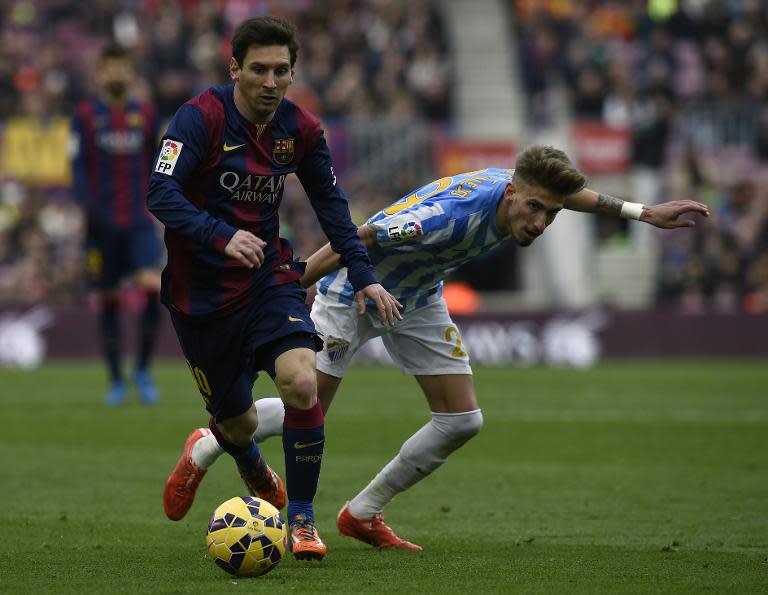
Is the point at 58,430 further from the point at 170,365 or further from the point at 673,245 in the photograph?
the point at 673,245

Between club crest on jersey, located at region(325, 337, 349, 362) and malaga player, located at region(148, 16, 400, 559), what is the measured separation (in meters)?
0.49

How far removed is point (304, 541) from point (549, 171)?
1918 mm

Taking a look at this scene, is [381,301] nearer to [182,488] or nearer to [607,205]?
[607,205]

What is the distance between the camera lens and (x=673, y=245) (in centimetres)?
2256

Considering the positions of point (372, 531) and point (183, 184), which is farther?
point (372, 531)

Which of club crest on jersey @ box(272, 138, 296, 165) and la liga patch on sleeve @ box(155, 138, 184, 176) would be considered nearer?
la liga patch on sleeve @ box(155, 138, 184, 176)

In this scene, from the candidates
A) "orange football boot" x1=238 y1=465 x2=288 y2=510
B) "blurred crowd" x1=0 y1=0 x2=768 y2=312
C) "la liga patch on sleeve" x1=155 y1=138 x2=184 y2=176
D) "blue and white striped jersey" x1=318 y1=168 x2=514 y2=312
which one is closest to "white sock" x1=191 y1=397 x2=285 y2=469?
"orange football boot" x1=238 y1=465 x2=288 y2=510

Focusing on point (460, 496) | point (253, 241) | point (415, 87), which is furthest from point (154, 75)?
point (253, 241)

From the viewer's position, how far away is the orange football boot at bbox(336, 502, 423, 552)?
21.8ft

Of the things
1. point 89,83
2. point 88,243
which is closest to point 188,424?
point 88,243

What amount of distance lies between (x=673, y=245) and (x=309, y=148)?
55.5 feet

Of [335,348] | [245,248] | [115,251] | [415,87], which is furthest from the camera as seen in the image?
[415,87]

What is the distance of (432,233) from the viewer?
21.4 ft

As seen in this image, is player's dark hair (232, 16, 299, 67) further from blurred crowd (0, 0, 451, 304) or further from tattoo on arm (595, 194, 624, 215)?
blurred crowd (0, 0, 451, 304)
